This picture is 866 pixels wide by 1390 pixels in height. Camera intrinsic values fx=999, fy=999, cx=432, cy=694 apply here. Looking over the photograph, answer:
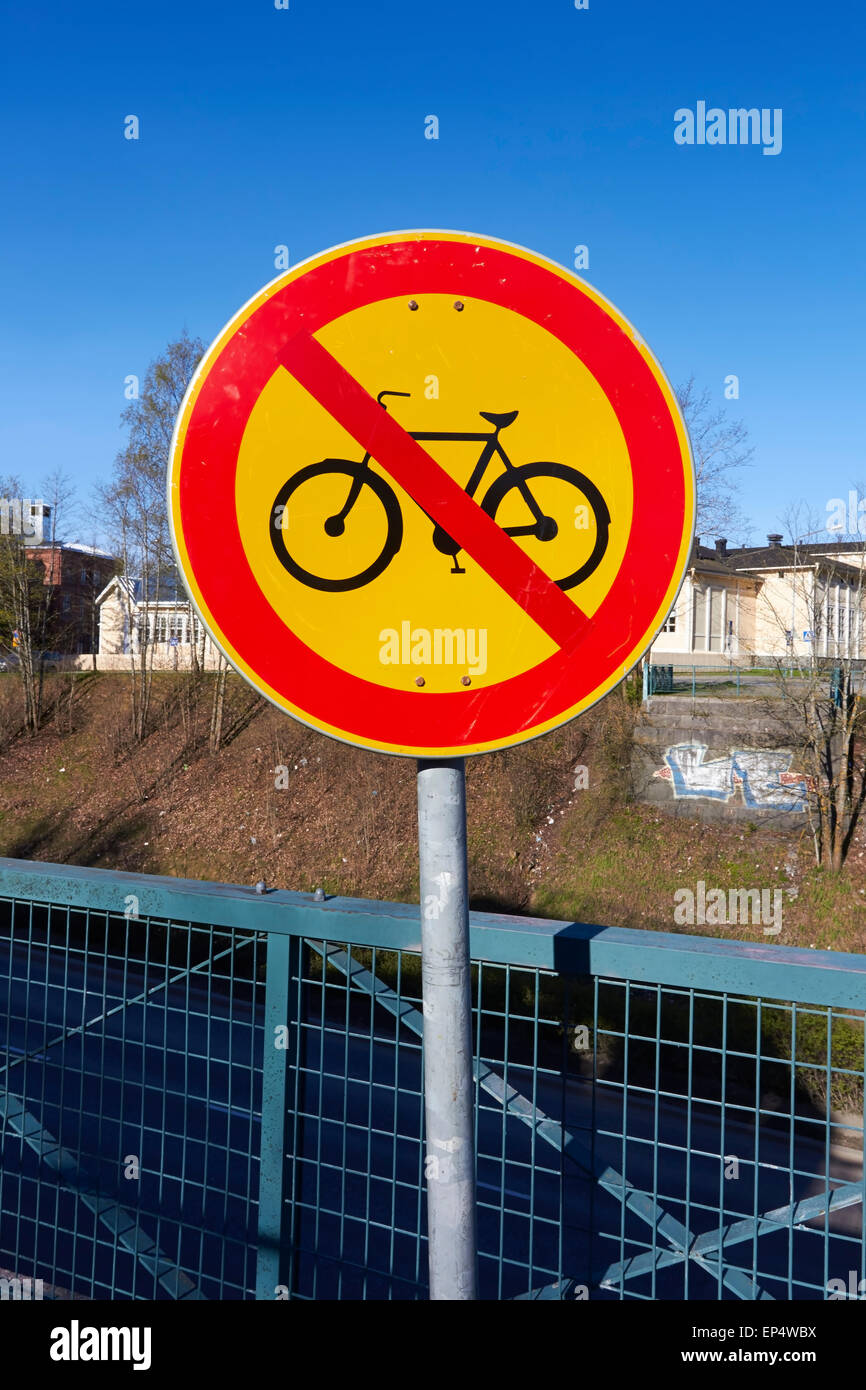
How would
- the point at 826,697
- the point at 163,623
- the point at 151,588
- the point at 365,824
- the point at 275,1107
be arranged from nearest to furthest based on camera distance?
the point at 275,1107 → the point at 826,697 → the point at 365,824 → the point at 151,588 → the point at 163,623

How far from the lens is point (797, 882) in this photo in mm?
17328

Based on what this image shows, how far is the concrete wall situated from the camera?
18922 mm

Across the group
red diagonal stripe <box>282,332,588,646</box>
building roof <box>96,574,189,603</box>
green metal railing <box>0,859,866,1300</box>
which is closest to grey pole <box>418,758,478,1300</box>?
green metal railing <box>0,859,866,1300</box>

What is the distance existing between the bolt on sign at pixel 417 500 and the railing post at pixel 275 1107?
110 cm

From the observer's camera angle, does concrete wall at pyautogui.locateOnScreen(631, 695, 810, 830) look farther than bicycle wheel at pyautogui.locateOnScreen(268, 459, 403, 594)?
Yes

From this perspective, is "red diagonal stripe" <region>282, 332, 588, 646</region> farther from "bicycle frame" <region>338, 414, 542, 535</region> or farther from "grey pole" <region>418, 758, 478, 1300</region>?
"grey pole" <region>418, 758, 478, 1300</region>

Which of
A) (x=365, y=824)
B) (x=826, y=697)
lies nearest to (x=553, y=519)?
(x=826, y=697)

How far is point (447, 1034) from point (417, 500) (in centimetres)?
85

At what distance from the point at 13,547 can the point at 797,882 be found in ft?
94.7

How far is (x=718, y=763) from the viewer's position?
20.2 meters

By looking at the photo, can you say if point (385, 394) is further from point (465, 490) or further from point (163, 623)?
point (163, 623)

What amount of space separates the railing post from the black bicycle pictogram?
1.21 meters
